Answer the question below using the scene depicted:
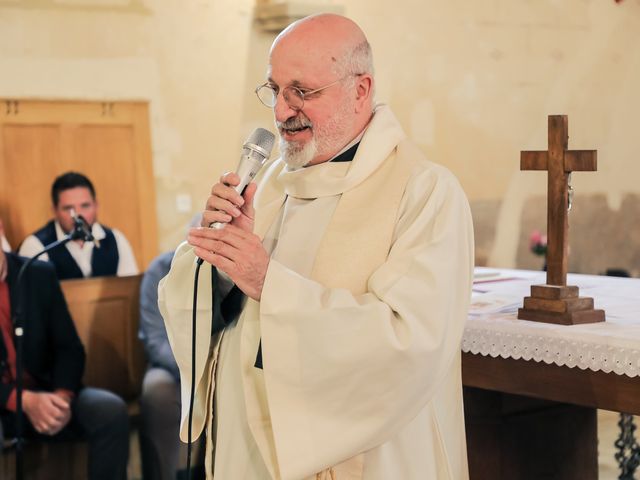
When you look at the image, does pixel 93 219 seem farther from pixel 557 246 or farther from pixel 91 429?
pixel 557 246

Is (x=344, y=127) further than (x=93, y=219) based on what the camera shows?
No

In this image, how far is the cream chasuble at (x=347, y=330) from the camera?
2.21 m

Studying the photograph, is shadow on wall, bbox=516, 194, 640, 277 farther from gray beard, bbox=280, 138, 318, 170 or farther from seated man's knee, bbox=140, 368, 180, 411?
gray beard, bbox=280, 138, 318, 170

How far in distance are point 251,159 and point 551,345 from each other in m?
1.18

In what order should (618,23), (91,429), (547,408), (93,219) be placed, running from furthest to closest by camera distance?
1. (618,23)
2. (93,219)
3. (91,429)
4. (547,408)

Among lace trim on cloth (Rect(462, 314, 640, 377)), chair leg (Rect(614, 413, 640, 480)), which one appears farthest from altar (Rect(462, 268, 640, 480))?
chair leg (Rect(614, 413, 640, 480))

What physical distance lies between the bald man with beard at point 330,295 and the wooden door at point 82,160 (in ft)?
13.3

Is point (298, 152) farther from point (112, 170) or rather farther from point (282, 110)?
point (112, 170)

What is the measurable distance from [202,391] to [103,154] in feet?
14.4

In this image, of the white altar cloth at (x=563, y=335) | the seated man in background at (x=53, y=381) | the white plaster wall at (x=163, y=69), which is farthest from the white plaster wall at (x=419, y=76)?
the white altar cloth at (x=563, y=335)

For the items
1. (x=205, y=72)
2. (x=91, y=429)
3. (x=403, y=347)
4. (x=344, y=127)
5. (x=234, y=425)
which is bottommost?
(x=91, y=429)

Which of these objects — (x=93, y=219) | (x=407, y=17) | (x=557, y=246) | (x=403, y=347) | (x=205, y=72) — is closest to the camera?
(x=403, y=347)

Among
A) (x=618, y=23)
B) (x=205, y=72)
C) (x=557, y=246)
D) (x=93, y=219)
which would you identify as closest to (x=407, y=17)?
(x=205, y=72)

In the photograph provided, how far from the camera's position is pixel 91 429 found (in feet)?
16.1
